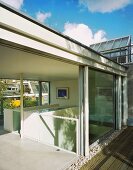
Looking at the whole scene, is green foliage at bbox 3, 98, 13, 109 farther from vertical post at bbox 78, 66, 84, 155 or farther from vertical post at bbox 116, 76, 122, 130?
vertical post at bbox 78, 66, 84, 155

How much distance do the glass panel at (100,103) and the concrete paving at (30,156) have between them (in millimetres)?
1161

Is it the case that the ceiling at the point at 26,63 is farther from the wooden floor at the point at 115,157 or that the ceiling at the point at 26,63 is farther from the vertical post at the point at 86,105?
the wooden floor at the point at 115,157

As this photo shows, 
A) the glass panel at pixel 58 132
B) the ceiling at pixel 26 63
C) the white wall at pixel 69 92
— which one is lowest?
the glass panel at pixel 58 132

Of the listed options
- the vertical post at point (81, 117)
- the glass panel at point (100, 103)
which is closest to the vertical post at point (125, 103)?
the glass panel at point (100, 103)

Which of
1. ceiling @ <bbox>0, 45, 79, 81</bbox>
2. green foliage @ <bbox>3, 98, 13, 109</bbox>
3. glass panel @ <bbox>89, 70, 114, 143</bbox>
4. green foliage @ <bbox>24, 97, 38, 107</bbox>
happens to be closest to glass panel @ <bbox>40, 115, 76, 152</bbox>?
glass panel @ <bbox>89, 70, 114, 143</bbox>

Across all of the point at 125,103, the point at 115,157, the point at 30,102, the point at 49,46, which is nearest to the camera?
the point at 49,46

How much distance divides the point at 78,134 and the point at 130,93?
473 cm

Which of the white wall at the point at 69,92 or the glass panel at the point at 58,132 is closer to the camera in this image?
the glass panel at the point at 58,132

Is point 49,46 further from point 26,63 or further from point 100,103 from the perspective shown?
point 100,103

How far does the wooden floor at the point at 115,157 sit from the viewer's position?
3.89 m

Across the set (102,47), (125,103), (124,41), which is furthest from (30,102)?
(124,41)

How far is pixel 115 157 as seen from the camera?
4.39 metres

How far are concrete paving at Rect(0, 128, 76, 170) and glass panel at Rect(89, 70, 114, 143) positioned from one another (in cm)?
116

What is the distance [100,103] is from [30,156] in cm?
272
